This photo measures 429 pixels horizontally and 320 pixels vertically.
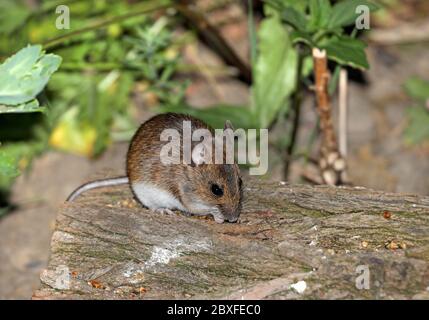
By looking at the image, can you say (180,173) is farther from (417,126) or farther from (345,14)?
(417,126)

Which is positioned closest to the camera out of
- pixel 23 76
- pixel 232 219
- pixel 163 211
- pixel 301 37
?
pixel 23 76

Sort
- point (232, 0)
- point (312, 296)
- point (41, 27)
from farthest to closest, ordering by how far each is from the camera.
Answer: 1. point (232, 0)
2. point (41, 27)
3. point (312, 296)

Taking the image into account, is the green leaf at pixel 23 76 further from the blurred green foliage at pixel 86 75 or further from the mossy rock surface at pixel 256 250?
the blurred green foliage at pixel 86 75

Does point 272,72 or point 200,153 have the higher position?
point 272,72

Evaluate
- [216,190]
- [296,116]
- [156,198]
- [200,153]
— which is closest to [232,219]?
[216,190]

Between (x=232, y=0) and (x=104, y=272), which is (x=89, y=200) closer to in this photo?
(x=104, y=272)

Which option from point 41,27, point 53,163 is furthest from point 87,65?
point 53,163
